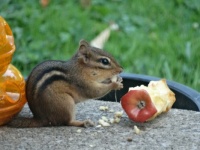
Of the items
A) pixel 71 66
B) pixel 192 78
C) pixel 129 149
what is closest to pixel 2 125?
pixel 71 66

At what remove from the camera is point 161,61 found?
20.7ft

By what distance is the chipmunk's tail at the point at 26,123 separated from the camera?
4160 millimetres

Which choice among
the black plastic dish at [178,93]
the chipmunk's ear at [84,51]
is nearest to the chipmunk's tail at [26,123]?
the chipmunk's ear at [84,51]

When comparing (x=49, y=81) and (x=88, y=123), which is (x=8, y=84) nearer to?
(x=49, y=81)

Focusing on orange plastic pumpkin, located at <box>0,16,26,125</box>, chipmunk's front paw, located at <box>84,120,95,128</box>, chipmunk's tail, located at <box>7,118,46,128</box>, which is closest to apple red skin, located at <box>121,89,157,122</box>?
chipmunk's front paw, located at <box>84,120,95,128</box>

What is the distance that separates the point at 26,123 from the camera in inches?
164

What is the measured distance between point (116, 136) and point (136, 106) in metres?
0.28

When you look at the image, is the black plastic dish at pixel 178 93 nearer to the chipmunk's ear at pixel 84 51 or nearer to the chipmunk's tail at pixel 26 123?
the chipmunk's ear at pixel 84 51

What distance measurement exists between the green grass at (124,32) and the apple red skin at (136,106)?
1.82 metres

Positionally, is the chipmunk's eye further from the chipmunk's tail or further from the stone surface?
the chipmunk's tail

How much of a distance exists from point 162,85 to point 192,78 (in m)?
1.74

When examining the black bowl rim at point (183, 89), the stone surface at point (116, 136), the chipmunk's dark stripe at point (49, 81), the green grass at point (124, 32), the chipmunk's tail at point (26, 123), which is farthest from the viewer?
the green grass at point (124, 32)

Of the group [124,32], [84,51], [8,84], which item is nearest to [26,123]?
[8,84]

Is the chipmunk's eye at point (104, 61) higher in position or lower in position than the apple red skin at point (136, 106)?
higher
